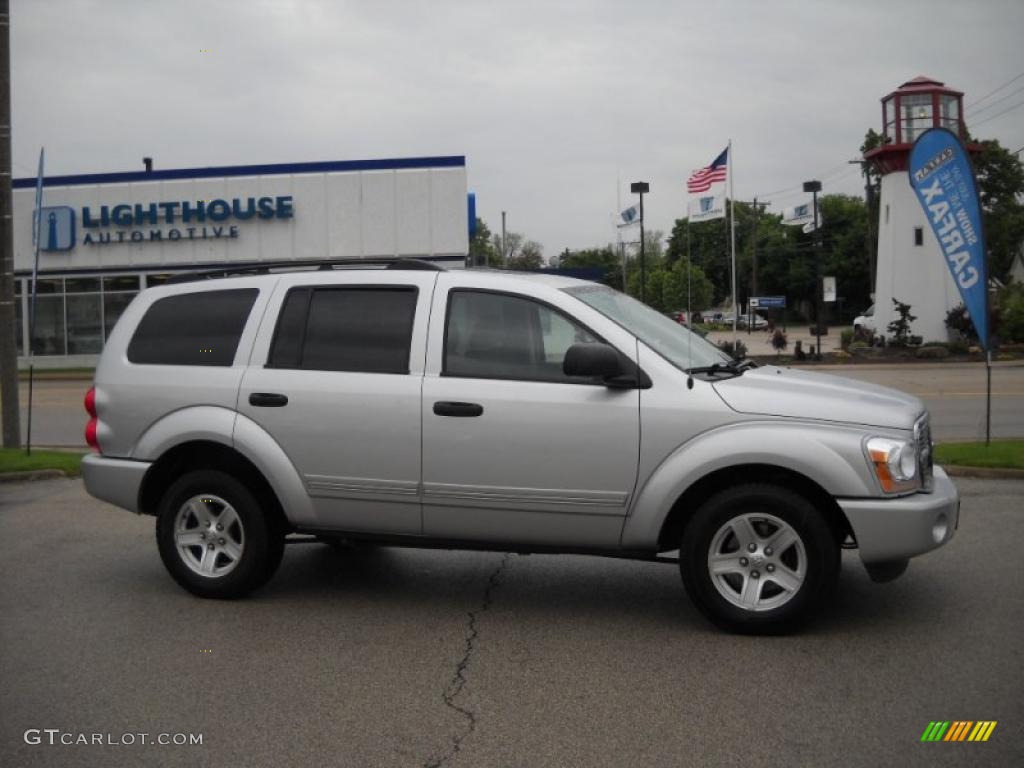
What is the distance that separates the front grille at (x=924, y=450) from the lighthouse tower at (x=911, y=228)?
33032 millimetres

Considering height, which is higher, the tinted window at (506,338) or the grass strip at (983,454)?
the tinted window at (506,338)

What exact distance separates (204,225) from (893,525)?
114 ft

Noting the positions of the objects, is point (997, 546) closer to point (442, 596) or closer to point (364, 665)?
point (442, 596)

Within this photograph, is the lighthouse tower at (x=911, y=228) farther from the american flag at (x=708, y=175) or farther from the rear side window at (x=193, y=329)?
the rear side window at (x=193, y=329)

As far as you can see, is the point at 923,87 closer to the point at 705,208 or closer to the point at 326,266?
the point at 705,208

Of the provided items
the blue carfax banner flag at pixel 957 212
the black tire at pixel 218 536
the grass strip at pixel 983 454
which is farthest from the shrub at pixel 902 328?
the black tire at pixel 218 536

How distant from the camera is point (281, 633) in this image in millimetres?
5867

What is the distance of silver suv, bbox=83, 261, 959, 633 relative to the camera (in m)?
5.55

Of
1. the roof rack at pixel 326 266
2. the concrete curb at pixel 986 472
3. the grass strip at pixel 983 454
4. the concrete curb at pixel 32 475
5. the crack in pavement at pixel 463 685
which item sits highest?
the roof rack at pixel 326 266

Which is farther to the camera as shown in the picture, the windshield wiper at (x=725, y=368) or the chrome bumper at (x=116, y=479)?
the chrome bumper at (x=116, y=479)

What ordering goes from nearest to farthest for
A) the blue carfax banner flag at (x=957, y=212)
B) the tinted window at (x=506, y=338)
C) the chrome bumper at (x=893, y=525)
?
the chrome bumper at (x=893, y=525) → the tinted window at (x=506, y=338) → the blue carfax banner flag at (x=957, y=212)

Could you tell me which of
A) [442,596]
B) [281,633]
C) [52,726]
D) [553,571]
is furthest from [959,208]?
[52,726]

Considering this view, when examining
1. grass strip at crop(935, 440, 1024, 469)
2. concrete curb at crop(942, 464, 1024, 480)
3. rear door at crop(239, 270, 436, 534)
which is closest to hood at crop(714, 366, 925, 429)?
rear door at crop(239, 270, 436, 534)

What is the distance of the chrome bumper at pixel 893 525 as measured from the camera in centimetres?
541
